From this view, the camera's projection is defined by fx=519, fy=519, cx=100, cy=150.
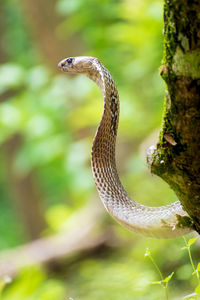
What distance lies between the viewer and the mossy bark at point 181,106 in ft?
3.31

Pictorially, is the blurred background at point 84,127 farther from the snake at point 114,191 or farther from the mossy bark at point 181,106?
the mossy bark at point 181,106

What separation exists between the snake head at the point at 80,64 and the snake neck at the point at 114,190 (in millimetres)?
49

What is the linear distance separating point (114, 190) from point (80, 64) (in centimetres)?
40

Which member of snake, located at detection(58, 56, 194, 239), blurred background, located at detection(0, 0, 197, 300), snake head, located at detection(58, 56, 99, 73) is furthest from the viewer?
blurred background, located at detection(0, 0, 197, 300)

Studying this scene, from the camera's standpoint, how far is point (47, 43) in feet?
20.8

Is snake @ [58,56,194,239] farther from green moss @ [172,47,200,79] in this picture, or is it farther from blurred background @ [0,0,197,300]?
blurred background @ [0,0,197,300]

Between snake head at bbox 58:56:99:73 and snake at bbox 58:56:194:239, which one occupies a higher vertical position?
snake head at bbox 58:56:99:73

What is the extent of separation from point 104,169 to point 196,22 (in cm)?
56

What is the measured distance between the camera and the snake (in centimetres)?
137

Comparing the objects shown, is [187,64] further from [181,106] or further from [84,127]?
[84,127]

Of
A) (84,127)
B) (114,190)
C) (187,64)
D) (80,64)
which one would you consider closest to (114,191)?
(114,190)

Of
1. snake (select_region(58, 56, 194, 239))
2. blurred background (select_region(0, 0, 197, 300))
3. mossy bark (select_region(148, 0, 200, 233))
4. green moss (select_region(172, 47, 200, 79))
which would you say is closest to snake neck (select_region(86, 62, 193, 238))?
snake (select_region(58, 56, 194, 239))

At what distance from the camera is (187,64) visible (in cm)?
103

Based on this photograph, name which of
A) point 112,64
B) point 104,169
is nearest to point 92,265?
point 112,64
